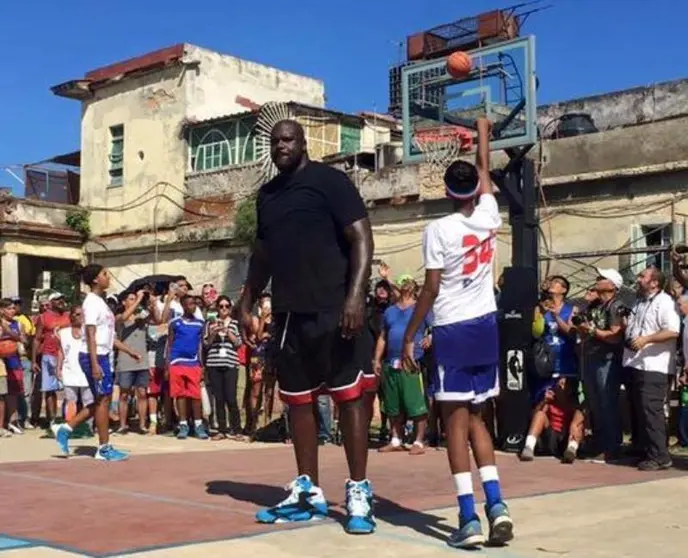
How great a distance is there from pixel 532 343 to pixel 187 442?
4530 mm

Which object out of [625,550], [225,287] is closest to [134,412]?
[625,550]

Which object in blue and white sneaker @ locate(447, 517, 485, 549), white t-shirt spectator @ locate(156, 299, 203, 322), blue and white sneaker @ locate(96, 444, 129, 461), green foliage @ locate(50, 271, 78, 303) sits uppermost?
green foliage @ locate(50, 271, 78, 303)

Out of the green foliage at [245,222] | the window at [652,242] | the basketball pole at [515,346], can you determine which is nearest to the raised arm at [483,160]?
the basketball pole at [515,346]

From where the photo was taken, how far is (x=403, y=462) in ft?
31.6

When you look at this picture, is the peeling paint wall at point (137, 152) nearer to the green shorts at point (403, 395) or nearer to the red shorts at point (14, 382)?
the red shorts at point (14, 382)

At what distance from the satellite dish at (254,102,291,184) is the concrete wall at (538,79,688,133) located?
7038 millimetres

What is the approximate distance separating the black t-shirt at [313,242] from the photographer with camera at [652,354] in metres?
4.28

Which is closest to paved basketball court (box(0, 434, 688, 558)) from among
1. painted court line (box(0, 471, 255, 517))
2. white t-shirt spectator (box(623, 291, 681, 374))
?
painted court line (box(0, 471, 255, 517))

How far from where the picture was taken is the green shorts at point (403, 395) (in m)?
11.0

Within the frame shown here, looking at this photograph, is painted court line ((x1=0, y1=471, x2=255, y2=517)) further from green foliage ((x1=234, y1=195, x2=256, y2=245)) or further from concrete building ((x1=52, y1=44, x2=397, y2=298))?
concrete building ((x1=52, y1=44, x2=397, y2=298))

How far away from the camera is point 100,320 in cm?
973

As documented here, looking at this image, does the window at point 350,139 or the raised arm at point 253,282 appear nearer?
the raised arm at point 253,282

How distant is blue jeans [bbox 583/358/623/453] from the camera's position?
980 centimetres

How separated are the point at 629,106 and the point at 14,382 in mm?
19212
